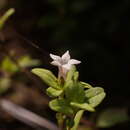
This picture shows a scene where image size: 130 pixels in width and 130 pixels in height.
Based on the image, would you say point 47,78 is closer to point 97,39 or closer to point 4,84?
point 4,84

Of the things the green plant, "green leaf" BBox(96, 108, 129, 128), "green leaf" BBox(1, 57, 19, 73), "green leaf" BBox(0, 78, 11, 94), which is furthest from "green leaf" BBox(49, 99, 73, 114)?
"green leaf" BBox(0, 78, 11, 94)

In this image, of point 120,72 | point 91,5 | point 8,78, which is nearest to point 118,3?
point 91,5

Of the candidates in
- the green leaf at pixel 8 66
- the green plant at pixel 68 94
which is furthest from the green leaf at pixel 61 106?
the green leaf at pixel 8 66

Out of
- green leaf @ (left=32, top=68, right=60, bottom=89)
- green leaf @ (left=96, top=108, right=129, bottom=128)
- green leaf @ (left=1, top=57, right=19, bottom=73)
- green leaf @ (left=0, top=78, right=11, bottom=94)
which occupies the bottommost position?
green leaf @ (left=96, top=108, right=129, bottom=128)

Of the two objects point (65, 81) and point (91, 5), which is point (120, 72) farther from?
point (65, 81)

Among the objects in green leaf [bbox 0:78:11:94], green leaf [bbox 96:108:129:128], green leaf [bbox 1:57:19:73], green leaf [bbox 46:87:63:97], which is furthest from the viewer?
green leaf [bbox 0:78:11:94]

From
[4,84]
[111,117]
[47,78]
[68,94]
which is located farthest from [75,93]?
[4,84]

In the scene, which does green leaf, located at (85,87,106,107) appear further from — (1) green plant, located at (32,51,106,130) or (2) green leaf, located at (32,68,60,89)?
(2) green leaf, located at (32,68,60,89)
